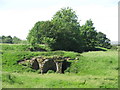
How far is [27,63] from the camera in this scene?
43.1 m

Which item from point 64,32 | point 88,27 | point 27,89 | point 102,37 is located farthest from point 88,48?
point 27,89

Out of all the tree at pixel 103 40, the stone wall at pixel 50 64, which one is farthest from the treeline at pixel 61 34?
the tree at pixel 103 40

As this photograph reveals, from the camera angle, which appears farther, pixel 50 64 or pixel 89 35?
pixel 89 35

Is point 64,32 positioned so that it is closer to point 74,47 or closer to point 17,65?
point 74,47

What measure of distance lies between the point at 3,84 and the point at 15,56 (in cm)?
2731

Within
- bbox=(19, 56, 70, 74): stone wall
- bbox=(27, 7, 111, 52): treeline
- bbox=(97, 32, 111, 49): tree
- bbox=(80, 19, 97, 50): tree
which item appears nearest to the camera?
bbox=(19, 56, 70, 74): stone wall

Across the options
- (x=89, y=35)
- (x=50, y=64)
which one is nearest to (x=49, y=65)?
(x=50, y=64)

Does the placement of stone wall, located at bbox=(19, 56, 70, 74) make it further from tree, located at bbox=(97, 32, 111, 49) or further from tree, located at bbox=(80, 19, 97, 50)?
tree, located at bbox=(97, 32, 111, 49)

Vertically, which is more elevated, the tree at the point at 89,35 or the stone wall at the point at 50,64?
the tree at the point at 89,35

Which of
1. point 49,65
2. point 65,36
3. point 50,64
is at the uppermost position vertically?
point 65,36

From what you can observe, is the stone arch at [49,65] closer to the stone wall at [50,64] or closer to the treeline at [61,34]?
the stone wall at [50,64]

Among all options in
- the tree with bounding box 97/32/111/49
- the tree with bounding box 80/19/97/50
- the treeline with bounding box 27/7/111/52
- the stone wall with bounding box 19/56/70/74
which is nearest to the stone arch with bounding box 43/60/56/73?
the stone wall with bounding box 19/56/70/74

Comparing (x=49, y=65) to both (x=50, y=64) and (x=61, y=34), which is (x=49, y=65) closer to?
(x=50, y=64)

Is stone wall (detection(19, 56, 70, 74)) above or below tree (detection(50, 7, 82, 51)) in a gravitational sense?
below
